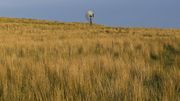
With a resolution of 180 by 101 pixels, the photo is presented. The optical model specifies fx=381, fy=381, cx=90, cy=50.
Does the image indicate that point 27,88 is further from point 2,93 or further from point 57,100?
point 57,100

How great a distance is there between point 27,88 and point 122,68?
1513 mm

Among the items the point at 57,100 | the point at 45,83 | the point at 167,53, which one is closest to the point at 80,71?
the point at 45,83

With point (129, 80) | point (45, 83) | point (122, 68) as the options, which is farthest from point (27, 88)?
point (122, 68)

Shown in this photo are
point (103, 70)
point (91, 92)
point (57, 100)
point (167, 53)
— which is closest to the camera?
point (57, 100)

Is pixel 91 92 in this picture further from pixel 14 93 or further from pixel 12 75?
pixel 12 75

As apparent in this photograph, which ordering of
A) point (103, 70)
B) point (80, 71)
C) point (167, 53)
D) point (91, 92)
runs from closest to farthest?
point (91, 92) → point (80, 71) → point (103, 70) → point (167, 53)

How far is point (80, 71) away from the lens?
4.62 m

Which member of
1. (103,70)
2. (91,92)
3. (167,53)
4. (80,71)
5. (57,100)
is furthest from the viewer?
(167,53)

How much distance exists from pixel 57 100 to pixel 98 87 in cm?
67

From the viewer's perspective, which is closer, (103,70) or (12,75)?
(12,75)

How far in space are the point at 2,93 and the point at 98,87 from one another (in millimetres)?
1023

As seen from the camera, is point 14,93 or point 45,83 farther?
point 45,83

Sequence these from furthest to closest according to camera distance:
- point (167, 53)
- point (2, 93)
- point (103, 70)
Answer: point (167, 53), point (103, 70), point (2, 93)

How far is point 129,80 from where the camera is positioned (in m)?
4.18
